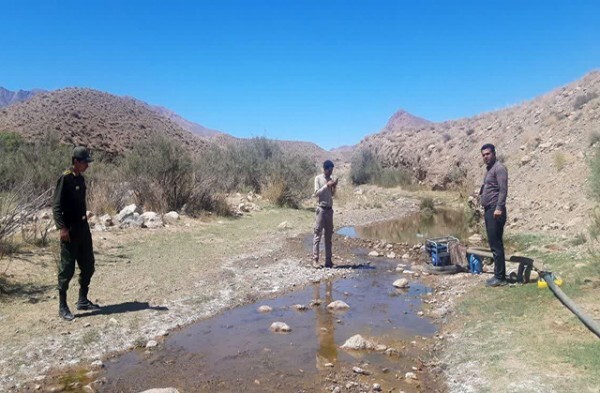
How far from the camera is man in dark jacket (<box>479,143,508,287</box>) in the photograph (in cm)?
711

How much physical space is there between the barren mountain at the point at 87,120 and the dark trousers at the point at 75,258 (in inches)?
989

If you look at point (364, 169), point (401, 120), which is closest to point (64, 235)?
point (364, 169)

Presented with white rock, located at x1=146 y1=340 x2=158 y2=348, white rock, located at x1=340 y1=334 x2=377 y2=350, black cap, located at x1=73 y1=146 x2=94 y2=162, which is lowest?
white rock, located at x1=146 y1=340 x2=158 y2=348

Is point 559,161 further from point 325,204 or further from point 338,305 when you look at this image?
point 338,305

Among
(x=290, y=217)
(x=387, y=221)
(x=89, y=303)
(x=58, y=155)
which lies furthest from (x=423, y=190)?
(x=89, y=303)

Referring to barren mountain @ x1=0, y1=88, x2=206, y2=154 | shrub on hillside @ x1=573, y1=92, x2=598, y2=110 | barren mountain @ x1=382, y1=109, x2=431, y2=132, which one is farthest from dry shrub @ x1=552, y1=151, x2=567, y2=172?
barren mountain @ x1=382, y1=109, x2=431, y2=132

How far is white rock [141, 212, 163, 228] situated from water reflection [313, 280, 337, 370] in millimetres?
6150

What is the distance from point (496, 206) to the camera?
716cm

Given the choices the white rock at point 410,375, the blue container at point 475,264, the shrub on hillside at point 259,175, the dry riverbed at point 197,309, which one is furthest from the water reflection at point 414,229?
the white rock at point 410,375

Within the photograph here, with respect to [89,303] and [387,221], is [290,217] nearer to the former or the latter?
[387,221]

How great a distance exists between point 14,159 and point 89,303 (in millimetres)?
10649

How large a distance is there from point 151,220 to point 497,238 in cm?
900

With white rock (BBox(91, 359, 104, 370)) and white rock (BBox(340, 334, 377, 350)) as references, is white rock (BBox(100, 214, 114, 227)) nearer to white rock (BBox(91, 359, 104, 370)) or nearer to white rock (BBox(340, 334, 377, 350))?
white rock (BBox(91, 359, 104, 370))

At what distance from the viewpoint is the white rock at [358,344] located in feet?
18.3
